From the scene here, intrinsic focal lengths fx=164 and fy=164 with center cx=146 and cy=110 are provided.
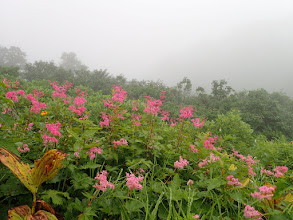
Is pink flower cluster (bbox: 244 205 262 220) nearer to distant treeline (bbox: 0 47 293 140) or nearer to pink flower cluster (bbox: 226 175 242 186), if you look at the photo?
pink flower cluster (bbox: 226 175 242 186)

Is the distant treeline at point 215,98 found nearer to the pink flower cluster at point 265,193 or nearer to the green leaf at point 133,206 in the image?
the pink flower cluster at point 265,193

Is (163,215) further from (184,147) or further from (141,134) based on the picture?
(184,147)

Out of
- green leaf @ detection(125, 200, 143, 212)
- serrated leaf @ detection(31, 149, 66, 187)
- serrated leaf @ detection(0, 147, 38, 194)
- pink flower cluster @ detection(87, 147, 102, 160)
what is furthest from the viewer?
pink flower cluster @ detection(87, 147, 102, 160)

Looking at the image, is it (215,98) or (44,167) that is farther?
(215,98)

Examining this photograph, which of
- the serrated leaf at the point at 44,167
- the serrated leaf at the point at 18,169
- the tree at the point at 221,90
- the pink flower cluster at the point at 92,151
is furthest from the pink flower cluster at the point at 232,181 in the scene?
the tree at the point at 221,90

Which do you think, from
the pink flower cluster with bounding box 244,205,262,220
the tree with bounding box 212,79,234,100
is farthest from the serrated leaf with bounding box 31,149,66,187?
the tree with bounding box 212,79,234,100

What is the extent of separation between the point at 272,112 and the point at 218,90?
24.7 ft

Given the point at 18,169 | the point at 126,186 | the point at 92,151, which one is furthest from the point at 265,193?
the point at 18,169

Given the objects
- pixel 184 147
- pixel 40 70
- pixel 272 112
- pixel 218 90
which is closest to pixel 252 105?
pixel 272 112

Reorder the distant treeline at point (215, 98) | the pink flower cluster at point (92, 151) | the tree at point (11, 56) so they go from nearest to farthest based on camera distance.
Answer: the pink flower cluster at point (92, 151) → the distant treeline at point (215, 98) → the tree at point (11, 56)

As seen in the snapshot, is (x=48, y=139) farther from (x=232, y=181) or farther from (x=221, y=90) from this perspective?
(x=221, y=90)

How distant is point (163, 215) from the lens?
1408 mm

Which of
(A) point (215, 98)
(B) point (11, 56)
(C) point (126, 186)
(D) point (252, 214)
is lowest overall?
(C) point (126, 186)

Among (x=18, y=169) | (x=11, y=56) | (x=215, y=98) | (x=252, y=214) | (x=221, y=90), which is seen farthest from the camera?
(x=11, y=56)
